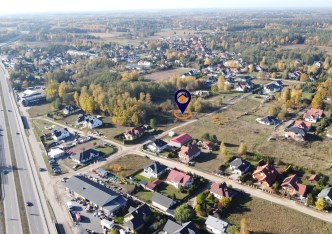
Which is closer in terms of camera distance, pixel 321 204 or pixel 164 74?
pixel 321 204

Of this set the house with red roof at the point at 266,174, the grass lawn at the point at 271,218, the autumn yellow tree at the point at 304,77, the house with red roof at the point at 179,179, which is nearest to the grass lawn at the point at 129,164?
the house with red roof at the point at 179,179

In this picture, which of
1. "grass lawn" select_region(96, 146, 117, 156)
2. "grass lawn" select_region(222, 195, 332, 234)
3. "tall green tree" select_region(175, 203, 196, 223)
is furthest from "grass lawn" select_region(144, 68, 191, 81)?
"tall green tree" select_region(175, 203, 196, 223)

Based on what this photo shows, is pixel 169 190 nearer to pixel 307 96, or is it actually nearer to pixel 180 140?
pixel 180 140

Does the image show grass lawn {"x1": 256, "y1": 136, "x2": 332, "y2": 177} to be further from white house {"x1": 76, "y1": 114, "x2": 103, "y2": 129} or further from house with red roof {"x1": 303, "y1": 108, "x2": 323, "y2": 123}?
white house {"x1": 76, "y1": 114, "x2": 103, "y2": 129}

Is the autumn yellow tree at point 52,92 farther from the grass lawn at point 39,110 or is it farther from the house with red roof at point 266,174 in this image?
the house with red roof at point 266,174

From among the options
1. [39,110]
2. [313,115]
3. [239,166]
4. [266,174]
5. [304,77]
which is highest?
[304,77]

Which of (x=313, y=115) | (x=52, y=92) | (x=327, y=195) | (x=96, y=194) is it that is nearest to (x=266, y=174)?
(x=327, y=195)
